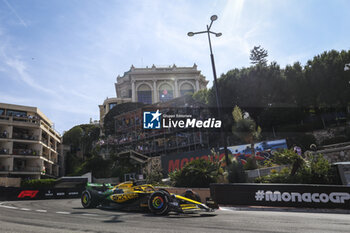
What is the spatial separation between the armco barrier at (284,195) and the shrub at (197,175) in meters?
2.93

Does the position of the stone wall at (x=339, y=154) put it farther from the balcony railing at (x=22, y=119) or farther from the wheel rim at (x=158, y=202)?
the balcony railing at (x=22, y=119)

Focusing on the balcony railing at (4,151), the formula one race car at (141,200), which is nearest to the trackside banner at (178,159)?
the formula one race car at (141,200)

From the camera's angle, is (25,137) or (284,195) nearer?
(284,195)

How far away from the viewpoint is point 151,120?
A: 45.8 metres

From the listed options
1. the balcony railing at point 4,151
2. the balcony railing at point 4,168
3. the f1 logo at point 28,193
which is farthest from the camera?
the balcony railing at point 4,151

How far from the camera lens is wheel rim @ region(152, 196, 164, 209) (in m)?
9.53

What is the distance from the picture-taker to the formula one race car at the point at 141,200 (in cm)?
933

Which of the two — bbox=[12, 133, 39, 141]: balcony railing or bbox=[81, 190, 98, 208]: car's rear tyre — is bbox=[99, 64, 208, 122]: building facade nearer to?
bbox=[12, 133, 39, 141]: balcony railing

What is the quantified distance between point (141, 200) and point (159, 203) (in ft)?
4.47

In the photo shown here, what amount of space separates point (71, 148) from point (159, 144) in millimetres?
29973

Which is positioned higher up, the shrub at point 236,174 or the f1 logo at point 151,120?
the f1 logo at point 151,120

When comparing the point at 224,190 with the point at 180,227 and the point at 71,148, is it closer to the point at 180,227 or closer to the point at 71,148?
the point at 180,227

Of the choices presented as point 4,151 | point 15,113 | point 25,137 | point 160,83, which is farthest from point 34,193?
point 160,83

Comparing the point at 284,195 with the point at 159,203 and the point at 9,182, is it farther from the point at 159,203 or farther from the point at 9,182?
the point at 9,182
